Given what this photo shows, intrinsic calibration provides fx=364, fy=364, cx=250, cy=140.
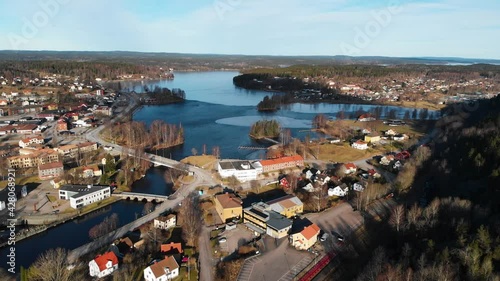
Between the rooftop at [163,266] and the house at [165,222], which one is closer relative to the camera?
the rooftop at [163,266]

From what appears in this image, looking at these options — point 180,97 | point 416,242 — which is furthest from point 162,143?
point 180,97

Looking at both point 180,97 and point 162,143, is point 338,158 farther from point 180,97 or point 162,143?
A: point 180,97

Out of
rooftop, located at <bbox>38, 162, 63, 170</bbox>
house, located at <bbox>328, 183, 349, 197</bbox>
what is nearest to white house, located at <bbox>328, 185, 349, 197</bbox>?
house, located at <bbox>328, 183, 349, 197</bbox>

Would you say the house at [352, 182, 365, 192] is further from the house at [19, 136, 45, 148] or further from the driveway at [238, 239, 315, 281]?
the house at [19, 136, 45, 148]

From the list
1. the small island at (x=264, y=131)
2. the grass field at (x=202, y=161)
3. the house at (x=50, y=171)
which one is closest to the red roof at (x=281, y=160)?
the grass field at (x=202, y=161)

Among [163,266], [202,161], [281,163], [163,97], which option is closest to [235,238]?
[163,266]

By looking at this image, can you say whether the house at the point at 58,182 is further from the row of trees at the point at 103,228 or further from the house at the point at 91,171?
the row of trees at the point at 103,228

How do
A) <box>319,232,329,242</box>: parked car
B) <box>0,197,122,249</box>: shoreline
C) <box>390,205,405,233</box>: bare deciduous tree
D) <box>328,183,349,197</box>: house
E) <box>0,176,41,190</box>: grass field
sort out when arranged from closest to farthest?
<box>390,205,405,233</box>: bare deciduous tree
<box>319,232,329,242</box>: parked car
<box>0,197,122,249</box>: shoreline
<box>328,183,349,197</box>: house
<box>0,176,41,190</box>: grass field

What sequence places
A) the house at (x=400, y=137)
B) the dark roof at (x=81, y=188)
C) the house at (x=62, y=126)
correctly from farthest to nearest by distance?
the house at (x=62, y=126) < the house at (x=400, y=137) < the dark roof at (x=81, y=188)
